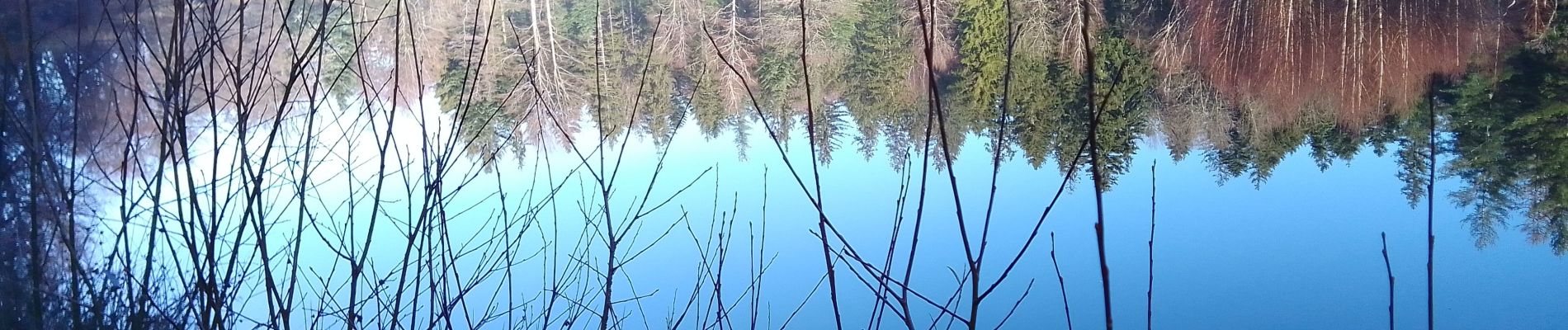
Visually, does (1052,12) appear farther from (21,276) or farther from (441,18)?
(21,276)

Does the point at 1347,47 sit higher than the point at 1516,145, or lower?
higher

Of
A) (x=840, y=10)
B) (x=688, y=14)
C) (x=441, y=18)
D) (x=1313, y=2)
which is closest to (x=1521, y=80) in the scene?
(x=1313, y=2)

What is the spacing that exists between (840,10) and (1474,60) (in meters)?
4.08

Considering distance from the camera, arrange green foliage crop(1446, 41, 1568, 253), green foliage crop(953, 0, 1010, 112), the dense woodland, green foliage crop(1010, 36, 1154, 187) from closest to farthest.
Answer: the dense woodland, green foliage crop(1446, 41, 1568, 253), green foliage crop(1010, 36, 1154, 187), green foliage crop(953, 0, 1010, 112)

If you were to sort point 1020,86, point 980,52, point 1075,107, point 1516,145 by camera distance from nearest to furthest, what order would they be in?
1. point 1516,145
2. point 1075,107
3. point 1020,86
4. point 980,52

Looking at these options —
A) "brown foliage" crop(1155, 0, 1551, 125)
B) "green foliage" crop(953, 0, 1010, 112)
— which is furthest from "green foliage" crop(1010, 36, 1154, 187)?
"brown foliage" crop(1155, 0, 1551, 125)

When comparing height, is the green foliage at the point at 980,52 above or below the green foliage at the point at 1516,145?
above

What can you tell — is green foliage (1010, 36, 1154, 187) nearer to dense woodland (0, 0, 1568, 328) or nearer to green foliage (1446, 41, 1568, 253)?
dense woodland (0, 0, 1568, 328)

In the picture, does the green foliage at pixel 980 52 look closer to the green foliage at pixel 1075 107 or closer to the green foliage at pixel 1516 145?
the green foliage at pixel 1075 107

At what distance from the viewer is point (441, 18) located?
4.72 meters

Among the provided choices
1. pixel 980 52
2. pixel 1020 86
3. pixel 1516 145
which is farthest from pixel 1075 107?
pixel 1516 145

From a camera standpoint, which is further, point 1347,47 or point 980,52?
point 980,52

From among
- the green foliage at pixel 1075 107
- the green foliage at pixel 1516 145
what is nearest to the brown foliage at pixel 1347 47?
the green foliage at pixel 1516 145

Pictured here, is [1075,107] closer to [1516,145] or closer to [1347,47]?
[1347,47]
